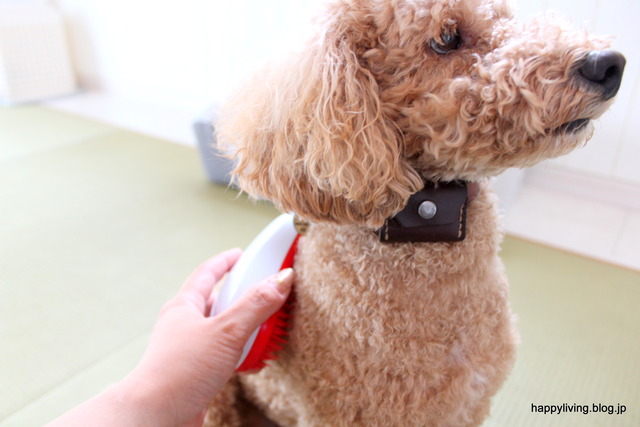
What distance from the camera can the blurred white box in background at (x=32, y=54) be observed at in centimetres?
253

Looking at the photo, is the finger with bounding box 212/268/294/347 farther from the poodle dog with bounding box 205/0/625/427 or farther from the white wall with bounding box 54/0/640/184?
the white wall with bounding box 54/0/640/184

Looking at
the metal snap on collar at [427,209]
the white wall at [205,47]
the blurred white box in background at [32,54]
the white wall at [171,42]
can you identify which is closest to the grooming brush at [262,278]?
the metal snap on collar at [427,209]

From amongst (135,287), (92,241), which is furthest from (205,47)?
(135,287)

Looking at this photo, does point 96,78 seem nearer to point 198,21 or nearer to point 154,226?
point 198,21

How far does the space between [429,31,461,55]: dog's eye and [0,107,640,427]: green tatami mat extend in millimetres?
616

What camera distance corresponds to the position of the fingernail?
2.22 feet

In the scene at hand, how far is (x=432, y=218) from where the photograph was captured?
59 centimetres

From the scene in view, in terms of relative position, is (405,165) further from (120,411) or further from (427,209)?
(120,411)

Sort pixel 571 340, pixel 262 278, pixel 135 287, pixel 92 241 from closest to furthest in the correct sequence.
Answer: pixel 262 278, pixel 571 340, pixel 135 287, pixel 92 241

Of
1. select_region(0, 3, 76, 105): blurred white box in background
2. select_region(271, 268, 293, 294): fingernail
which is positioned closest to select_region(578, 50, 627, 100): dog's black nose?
select_region(271, 268, 293, 294): fingernail

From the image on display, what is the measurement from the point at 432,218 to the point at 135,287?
0.87 meters

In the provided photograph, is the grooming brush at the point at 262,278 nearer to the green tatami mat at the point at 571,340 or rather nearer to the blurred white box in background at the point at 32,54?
the green tatami mat at the point at 571,340

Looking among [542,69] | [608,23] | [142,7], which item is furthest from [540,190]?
[142,7]

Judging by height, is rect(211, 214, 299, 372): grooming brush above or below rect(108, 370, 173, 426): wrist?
above
